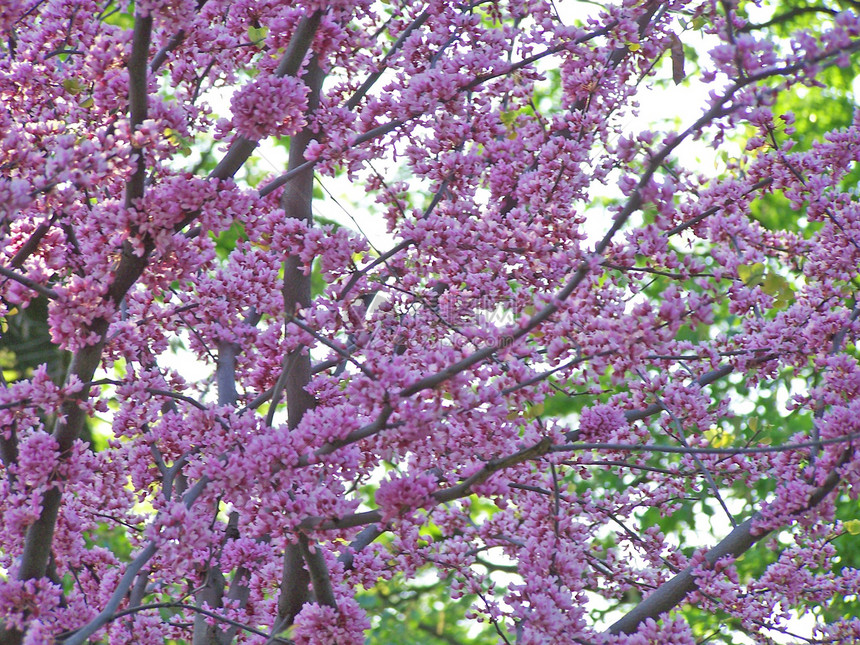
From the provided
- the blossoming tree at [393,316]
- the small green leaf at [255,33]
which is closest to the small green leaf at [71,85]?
the blossoming tree at [393,316]

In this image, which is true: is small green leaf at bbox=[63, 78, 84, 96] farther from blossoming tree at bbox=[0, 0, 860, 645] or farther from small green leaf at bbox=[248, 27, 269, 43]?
small green leaf at bbox=[248, 27, 269, 43]

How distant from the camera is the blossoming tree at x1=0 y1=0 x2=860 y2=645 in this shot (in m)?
3.91

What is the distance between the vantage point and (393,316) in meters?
5.62

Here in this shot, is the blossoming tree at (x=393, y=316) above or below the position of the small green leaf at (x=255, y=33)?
below

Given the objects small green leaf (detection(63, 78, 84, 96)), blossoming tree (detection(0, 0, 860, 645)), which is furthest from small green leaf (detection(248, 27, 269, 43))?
small green leaf (detection(63, 78, 84, 96))

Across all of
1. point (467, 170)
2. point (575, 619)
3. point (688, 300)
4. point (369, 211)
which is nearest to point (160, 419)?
point (467, 170)

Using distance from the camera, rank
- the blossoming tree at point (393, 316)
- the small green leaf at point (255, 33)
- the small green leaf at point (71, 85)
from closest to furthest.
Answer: the blossoming tree at point (393, 316) → the small green leaf at point (71, 85) → the small green leaf at point (255, 33)

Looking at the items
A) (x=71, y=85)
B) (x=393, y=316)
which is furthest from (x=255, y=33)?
(x=393, y=316)

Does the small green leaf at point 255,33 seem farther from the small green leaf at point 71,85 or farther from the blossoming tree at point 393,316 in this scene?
the small green leaf at point 71,85

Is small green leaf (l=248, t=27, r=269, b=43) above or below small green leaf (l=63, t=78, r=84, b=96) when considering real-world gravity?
above

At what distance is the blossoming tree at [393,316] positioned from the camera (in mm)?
3909

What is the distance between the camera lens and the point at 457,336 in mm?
5227

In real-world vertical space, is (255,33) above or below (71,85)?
above

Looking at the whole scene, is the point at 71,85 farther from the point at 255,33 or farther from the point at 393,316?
the point at 393,316
